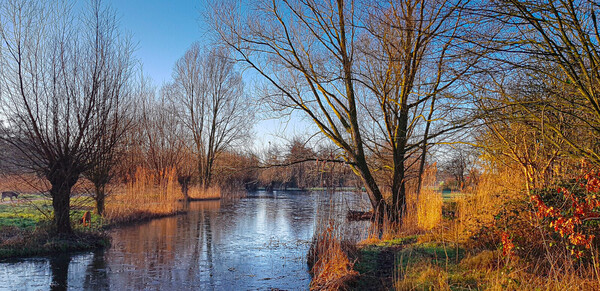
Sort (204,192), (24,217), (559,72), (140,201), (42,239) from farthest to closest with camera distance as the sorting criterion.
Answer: (204,192) → (140,201) → (24,217) → (42,239) → (559,72)

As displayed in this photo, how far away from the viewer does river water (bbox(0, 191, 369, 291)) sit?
6.08 metres

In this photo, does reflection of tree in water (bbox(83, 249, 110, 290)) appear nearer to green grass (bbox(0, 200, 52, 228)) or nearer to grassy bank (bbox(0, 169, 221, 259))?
grassy bank (bbox(0, 169, 221, 259))

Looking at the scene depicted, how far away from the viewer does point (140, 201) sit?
14594mm

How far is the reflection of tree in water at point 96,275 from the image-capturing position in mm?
5986

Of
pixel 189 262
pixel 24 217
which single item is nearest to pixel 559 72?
pixel 189 262

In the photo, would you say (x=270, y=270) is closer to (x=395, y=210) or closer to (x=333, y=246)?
(x=333, y=246)

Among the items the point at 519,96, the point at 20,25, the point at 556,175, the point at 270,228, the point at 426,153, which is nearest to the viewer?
the point at 556,175

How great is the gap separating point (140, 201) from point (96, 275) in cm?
841

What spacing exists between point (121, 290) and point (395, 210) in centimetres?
600

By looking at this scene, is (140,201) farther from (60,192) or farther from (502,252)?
(502,252)

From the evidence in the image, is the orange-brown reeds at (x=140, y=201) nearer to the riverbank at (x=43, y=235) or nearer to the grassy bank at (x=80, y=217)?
the grassy bank at (x=80, y=217)

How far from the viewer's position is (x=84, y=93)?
27.7 ft

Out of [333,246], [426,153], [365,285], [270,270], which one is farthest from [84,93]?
[426,153]

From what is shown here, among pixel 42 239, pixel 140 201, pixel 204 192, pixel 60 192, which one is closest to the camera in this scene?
pixel 42 239
